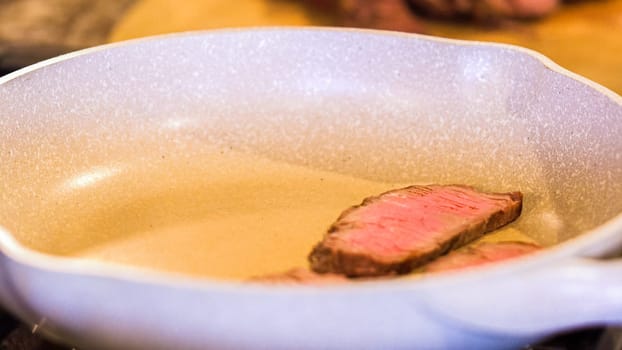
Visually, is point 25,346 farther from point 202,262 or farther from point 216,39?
point 216,39

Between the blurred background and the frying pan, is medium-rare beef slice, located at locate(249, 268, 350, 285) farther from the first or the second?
the blurred background

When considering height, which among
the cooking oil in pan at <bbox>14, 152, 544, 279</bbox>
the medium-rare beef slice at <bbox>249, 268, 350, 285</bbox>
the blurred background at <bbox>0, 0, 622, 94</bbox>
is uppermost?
the blurred background at <bbox>0, 0, 622, 94</bbox>

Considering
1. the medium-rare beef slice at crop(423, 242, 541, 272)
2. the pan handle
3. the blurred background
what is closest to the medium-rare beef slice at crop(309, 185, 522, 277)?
the medium-rare beef slice at crop(423, 242, 541, 272)

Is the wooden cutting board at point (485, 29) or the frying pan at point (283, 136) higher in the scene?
the wooden cutting board at point (485, 29)

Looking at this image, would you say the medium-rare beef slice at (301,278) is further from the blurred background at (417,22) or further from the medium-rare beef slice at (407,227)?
the blurred background at (417,22)

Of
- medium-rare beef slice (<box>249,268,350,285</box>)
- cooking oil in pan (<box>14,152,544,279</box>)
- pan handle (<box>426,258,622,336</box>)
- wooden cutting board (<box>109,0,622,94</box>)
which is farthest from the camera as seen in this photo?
wooden cutting board (<box>109,0,622,94</box>)

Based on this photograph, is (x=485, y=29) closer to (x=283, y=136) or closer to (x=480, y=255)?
(x=283, y=136)

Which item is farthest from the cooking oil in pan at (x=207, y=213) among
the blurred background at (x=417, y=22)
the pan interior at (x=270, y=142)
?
the blurred background at (x=417, y=22)
